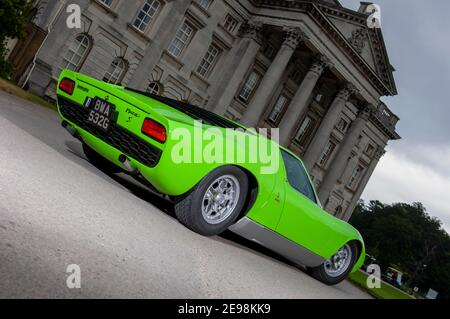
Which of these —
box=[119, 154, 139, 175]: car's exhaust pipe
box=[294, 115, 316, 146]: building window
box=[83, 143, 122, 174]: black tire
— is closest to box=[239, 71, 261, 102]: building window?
box=[294, 115, 316, 146]: building window

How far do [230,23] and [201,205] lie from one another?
26.2 m

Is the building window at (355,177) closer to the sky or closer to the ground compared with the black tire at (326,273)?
closer to the sky

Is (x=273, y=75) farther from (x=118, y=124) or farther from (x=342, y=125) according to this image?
(x=118, y=124)

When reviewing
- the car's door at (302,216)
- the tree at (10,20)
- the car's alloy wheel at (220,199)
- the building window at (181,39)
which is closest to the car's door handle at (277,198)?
the car's door at (302,216)

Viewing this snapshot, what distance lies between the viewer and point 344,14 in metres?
32.6

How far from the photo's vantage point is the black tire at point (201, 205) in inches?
188

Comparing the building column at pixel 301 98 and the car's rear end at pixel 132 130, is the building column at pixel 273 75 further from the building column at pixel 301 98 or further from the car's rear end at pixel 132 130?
the car's rear end at pixel 132 130

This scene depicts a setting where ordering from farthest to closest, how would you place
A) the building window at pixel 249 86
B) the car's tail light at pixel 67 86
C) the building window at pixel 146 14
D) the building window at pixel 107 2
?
the building window at pixel 249 86 < the building window at pixel 146 14 < the building window at pixel 107 2 < the car's tail light at pixel 67 86

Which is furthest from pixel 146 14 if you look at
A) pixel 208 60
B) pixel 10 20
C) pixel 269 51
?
pixel 10 20

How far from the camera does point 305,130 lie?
37500 millimetres

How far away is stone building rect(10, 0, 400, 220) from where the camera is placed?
22297mm

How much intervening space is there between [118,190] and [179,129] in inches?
56.2

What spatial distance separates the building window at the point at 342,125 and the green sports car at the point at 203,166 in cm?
3442

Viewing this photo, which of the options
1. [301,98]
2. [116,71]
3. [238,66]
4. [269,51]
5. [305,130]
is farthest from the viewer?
[305,130]
